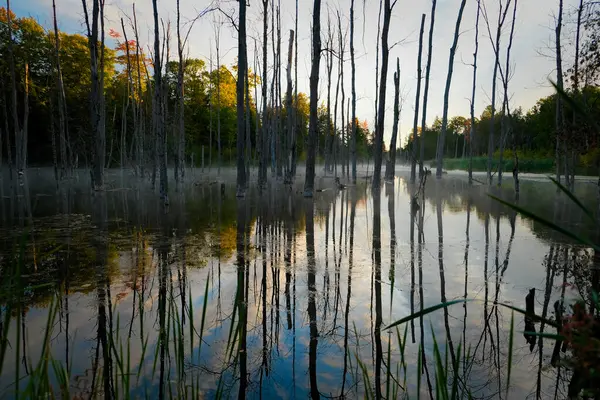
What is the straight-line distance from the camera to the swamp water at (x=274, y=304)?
9.09ft

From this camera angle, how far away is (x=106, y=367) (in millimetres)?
2895

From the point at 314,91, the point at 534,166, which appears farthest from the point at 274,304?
the point at 534,166

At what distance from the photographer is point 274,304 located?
4.30 metres

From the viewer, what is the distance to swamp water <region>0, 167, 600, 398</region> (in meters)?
2.77

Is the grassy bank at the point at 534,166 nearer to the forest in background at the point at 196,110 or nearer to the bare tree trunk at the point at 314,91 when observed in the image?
the forest in background at the point at 196,110

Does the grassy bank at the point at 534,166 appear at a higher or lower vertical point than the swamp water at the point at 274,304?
higher

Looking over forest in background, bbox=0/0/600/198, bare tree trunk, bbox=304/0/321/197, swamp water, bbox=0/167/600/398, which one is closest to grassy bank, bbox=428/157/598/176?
forest in background, bbox=0/0/600/198

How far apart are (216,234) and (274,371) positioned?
5.94m

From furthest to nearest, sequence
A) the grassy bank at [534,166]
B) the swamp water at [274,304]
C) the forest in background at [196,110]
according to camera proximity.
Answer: the grassy bank at [534,166]
the forest in background at [196,110]
the swamp water at [274,304]

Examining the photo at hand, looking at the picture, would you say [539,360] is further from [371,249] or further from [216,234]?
[216,234]

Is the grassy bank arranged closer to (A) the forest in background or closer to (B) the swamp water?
(A) the forest in background

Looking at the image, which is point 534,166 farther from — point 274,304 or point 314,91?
point 274,304

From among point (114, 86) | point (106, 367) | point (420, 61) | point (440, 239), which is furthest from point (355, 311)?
point (114, 86)

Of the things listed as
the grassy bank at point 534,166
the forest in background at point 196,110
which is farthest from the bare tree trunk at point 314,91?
the grassy bank at point 534,166
